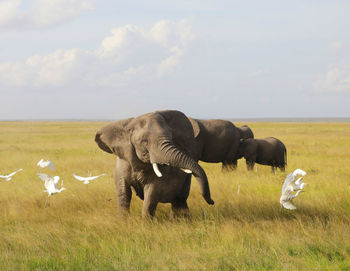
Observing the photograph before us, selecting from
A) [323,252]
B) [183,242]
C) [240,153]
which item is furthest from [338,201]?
[240,153]

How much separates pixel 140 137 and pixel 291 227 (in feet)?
8.40

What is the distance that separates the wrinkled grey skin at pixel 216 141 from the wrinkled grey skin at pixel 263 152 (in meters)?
0.59

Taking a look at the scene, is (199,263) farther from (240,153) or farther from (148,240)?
(240,153)

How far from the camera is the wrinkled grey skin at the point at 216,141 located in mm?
12297

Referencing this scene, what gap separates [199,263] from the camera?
4.63 m

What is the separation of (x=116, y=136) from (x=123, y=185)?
75cm

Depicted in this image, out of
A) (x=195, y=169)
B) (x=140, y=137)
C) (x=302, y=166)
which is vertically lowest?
(x=302, y=166)

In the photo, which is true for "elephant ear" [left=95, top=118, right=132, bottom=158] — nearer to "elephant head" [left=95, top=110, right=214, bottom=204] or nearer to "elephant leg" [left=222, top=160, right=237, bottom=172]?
"elephant head" [left=95, top=110, right=214, bottom=204]

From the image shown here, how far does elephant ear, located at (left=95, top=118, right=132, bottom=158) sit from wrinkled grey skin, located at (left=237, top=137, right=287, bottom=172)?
26.9 feet

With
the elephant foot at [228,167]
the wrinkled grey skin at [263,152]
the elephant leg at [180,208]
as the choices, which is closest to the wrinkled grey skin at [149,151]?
the elephant leg at [180,208]

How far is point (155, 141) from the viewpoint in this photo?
5484 millimetres

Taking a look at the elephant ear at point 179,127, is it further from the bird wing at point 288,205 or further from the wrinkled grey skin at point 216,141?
the wrinkled grey skin at point 216,141

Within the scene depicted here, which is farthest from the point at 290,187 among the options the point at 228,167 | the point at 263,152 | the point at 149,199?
the point at 263,152

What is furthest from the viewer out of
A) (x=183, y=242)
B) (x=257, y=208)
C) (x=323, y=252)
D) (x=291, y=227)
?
(x=257, y=208)
